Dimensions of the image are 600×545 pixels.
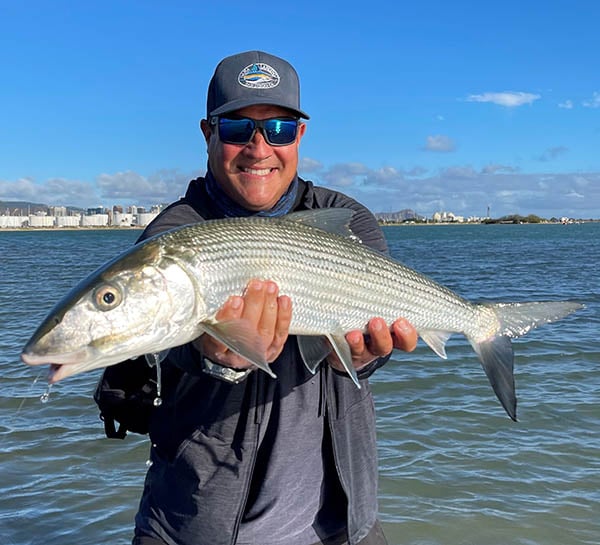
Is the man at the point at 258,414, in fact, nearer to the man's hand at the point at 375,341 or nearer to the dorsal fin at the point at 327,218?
the man's hand at the point at 375,341

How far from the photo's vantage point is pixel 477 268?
38656 millimetres

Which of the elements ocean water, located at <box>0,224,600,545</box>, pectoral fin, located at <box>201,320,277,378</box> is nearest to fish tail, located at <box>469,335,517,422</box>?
pectoral fin, located at <box>201,320,277,378</box>

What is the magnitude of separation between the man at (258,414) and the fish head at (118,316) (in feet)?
0.79

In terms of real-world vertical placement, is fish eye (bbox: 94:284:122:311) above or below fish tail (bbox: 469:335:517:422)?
above

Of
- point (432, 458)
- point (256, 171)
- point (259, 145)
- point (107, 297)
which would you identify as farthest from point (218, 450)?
point (432, 458)

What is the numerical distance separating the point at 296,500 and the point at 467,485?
464 centimetres

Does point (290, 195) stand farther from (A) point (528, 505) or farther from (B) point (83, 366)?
(A) point (528, 505)

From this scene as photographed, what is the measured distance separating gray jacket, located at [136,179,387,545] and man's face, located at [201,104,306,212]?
0.51 m

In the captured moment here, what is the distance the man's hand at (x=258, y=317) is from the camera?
3291mm

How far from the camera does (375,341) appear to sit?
379cm

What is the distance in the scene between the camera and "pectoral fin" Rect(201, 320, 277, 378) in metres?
3.15

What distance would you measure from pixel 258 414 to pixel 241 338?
0.48 metres

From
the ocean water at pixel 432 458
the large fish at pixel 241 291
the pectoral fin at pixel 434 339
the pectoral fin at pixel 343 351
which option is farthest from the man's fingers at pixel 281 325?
the ocean water at pixel 432 458

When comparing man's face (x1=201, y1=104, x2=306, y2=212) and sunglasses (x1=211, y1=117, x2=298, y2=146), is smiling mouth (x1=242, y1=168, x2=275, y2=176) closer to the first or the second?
man's face (x1=201, y1=104, x2=306, y2=212)
